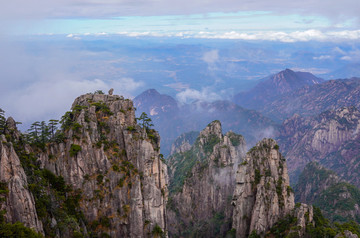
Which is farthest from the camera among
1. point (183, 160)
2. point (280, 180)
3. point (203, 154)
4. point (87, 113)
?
point (183, 160)

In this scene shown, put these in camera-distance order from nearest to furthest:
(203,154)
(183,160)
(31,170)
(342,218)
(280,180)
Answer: (31,170) → (280,180) → (342,218) → (203,154) → (183,160)

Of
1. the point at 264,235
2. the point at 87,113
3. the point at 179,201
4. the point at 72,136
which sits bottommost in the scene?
the point at 264,235

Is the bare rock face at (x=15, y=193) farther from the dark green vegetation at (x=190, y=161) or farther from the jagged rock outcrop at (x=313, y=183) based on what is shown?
the jagged rock outcrop at (x=313, y=183)

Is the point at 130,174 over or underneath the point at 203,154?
underneath

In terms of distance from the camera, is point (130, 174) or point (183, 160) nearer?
point (130, 174)

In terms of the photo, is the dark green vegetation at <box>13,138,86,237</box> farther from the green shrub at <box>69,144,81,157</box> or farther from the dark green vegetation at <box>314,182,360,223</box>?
the dark green vegetation at <box>314,182,360,223</box>

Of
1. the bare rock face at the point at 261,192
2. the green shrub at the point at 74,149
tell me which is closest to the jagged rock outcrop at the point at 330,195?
the bare rock face at the point at 261,192

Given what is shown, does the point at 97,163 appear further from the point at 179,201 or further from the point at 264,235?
the point at 179,201

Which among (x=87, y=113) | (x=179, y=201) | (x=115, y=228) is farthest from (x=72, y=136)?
(x=179, y=201)
